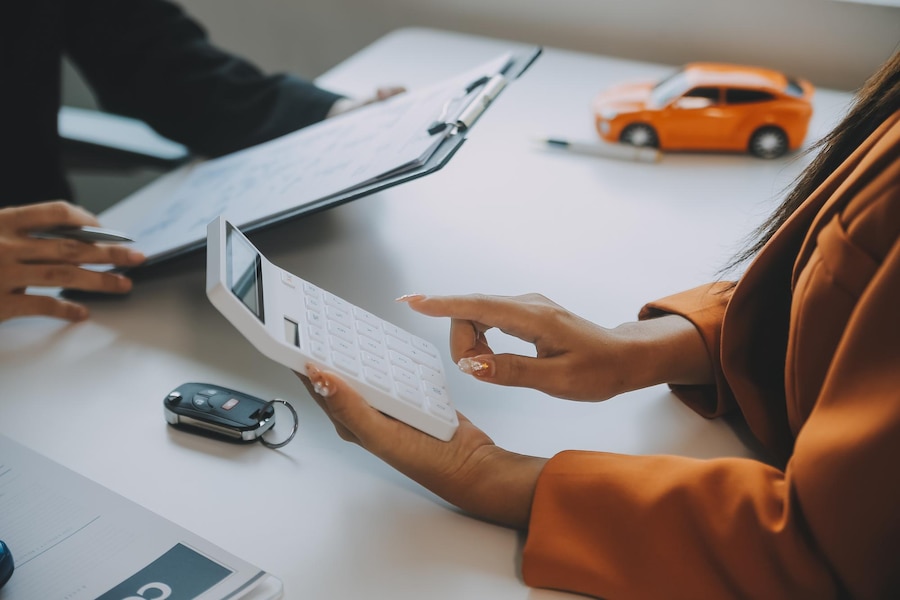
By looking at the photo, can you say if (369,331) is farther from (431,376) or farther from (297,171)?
(297,171)

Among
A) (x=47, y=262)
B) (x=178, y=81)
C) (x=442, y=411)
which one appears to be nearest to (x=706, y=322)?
(x=442, y=411)

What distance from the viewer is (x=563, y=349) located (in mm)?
622

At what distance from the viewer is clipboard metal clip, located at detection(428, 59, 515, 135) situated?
29.0 inches

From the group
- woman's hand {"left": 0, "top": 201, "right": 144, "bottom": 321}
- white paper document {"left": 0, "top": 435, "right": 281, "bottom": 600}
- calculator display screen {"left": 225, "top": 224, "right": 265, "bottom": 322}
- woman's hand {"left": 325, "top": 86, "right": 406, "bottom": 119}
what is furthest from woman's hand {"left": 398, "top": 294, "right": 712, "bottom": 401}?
woman's hand {"left": 325, "top": 86, "right": 406, "bottom": 119}

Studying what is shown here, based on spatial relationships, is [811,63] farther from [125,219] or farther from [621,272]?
[125,219]

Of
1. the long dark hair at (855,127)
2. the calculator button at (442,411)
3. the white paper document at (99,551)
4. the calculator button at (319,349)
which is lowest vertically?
the white paper document at (99,551)

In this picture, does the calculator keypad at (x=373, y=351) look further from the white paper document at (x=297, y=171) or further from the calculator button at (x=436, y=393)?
the white paper document at (x=297, y=171)

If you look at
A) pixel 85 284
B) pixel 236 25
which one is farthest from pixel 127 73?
pixel 236 25

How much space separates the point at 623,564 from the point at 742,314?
216mm

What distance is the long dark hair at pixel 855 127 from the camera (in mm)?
559

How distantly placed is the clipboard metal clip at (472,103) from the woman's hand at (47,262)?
30 cm

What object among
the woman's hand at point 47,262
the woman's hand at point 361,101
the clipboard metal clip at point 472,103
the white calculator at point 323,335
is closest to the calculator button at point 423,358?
the white calculator at point 323,335

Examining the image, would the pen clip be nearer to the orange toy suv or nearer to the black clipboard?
the black clipboard

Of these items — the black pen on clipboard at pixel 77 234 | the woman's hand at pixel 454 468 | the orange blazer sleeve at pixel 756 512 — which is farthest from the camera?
the black pen on clipboard at pixel 77 234
